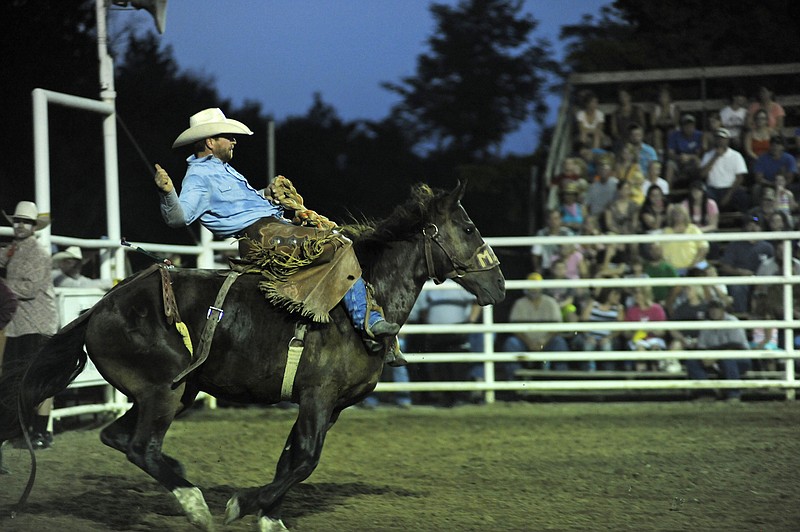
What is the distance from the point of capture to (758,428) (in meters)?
8.20

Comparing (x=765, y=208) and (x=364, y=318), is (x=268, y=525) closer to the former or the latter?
(x=364, y=318)

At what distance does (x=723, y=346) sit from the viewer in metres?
9.87

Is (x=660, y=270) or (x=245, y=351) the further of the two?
(x=660, y=270)

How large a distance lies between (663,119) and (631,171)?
1.55 metres

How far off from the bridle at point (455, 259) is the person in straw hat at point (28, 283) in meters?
3.23

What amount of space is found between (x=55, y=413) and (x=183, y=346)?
3.37 metres

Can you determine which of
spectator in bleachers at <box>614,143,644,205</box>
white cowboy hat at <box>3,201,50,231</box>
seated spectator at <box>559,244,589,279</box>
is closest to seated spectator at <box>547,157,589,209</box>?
spectator in bleachers at <box>614,143,644,205</box>

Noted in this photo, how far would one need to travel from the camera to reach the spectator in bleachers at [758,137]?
11.8m

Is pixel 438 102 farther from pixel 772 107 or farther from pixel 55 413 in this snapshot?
pixel 55 413

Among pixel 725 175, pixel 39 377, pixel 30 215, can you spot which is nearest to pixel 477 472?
pixel 39 377

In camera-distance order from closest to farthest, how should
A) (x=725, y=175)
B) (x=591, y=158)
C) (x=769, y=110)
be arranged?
(x=725, y=175), (x=591, y=158), (x=769, y=110)

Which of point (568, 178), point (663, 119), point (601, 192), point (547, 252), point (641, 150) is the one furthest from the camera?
point (663, 119)

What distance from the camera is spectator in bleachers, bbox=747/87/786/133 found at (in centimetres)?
1218

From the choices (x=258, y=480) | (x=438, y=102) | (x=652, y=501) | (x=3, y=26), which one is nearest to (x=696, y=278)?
(x=652, y=501)
